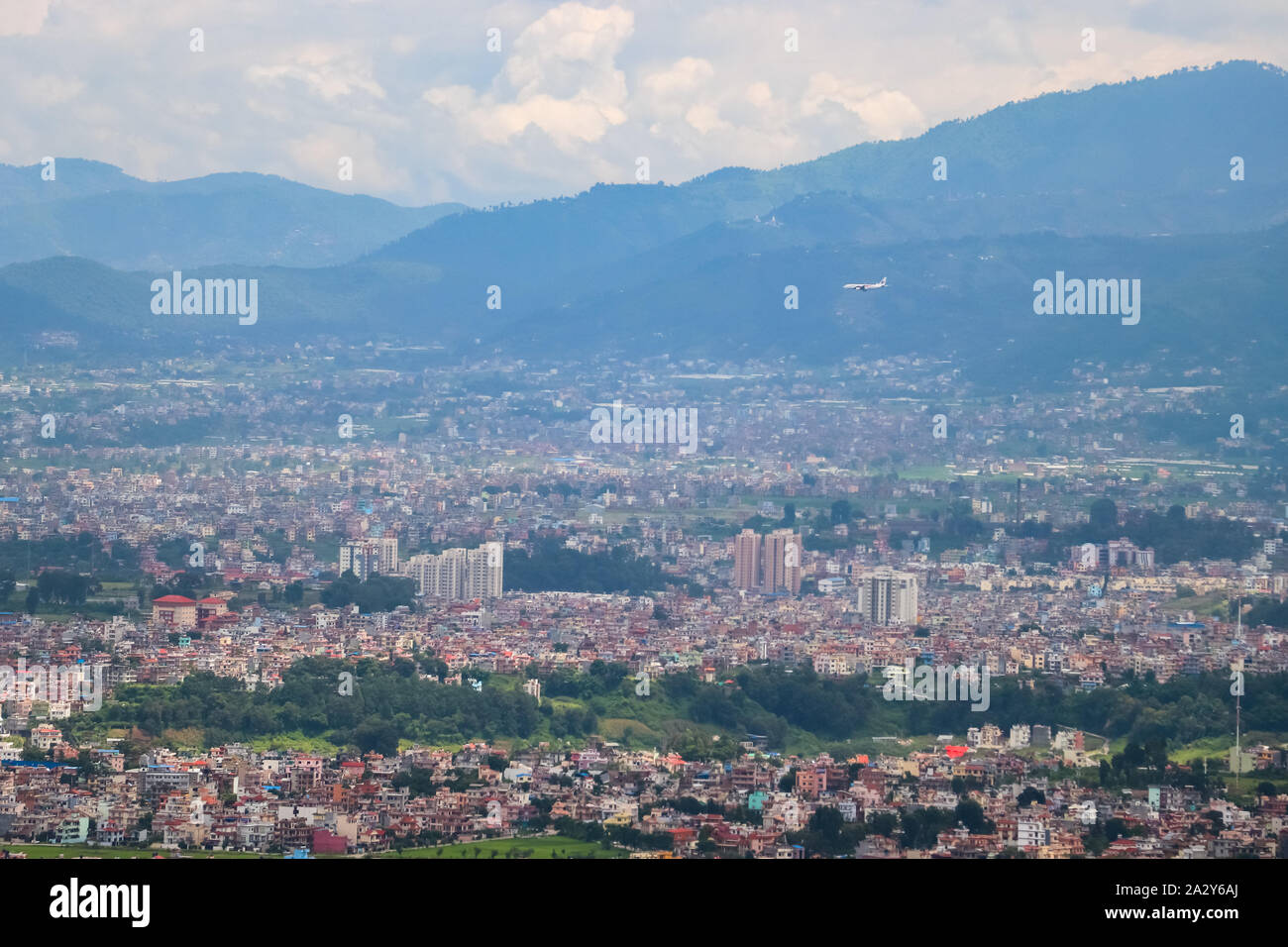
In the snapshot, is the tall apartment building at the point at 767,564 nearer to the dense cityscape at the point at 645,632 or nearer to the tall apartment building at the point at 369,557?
the dense cityscape at the point at 645,632

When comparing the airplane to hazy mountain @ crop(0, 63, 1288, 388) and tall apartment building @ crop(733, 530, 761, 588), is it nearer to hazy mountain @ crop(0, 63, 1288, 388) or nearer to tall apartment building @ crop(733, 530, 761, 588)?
tall apartment building @ crop(733, 530, 761, 588)

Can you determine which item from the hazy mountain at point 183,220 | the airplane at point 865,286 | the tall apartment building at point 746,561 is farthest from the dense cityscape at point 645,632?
the hazy mountain at point 183,220

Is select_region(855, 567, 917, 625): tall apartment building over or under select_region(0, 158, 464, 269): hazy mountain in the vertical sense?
under

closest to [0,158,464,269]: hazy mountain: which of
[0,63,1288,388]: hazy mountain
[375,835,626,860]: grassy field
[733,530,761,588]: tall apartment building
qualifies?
[0,63,1288,388]: hazy mountain

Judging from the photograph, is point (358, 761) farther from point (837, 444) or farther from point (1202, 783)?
point (837, 444)

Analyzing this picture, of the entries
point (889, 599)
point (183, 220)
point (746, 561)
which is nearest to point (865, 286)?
point (889, 599)

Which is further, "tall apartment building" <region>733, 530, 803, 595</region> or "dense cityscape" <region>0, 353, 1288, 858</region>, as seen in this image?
"tall apartment building" <region>733, 530, 803, 595</region>

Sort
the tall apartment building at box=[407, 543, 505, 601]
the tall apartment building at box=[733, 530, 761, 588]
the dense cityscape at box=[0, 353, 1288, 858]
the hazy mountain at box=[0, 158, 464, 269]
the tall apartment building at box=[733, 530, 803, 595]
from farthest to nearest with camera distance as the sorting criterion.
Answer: the hazy mountain at box=[0, 158, 464, 269] → the tall apartment building at box=[733, 530, 761, 588] → the tall apartment building at box=[733, 530, 803, 595] → the tall apartment building at box=[407, 543, 505, 601] → the dense cityscape at box=[0, 353, 1288, 858]
